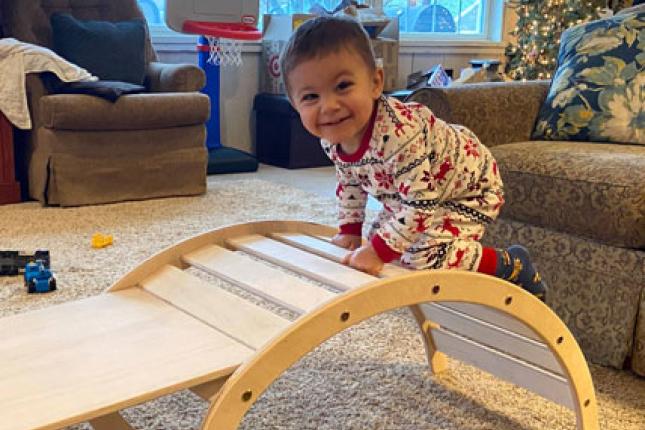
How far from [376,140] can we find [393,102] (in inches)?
3.2

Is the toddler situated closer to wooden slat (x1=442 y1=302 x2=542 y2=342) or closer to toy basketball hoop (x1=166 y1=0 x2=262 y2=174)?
wooden slat (x1=442 y1=302 x2=542 y2=342)

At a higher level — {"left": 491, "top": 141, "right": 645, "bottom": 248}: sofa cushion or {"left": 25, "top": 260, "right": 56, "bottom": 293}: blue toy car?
{"left": 491, "top": 141, "right": 645, "bottom": 248}: sofa cushion

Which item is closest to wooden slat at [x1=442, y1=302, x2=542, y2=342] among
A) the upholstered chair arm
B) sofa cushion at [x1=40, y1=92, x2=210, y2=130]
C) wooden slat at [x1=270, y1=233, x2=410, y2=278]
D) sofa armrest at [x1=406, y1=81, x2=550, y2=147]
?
wooden slat at [x1=270, y1=233, x2=410, y2=278]

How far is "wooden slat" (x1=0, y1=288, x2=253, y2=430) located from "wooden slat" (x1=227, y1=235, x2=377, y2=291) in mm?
205

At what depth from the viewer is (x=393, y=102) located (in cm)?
123

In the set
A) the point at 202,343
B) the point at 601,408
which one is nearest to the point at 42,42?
the point at 202,343

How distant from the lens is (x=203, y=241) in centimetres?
140

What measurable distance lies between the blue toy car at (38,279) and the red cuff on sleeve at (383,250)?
104 cm

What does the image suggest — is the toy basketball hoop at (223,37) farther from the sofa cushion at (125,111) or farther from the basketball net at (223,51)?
the sofa cushion at (125,111)

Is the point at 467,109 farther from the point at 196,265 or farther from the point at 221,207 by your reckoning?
the point at 221,207

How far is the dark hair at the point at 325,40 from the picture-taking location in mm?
1117

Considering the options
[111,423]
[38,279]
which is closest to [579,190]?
[111,423]

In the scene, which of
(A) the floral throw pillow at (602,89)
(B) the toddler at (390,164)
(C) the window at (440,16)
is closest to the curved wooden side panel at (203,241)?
(B) the toddler at (390,164)

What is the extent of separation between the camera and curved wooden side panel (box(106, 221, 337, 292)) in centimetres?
130
